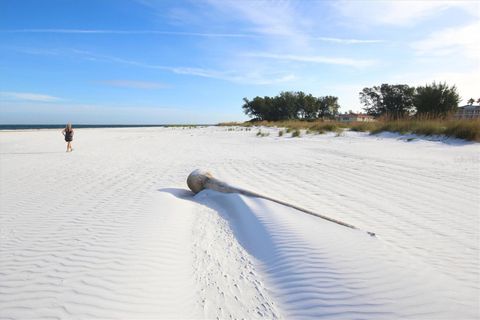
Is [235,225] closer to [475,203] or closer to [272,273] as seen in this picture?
[272,273]

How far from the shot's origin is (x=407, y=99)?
51.0 meters

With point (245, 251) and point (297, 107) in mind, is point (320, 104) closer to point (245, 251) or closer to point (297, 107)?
point (297, 107)

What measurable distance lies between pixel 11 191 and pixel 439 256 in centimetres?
785

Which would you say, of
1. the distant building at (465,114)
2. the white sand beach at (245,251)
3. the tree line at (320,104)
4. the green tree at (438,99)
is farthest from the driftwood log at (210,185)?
the tree line at (320,104)

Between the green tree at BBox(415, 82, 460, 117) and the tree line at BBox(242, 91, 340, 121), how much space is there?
113 feet

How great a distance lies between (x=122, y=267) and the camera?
9.81 feet

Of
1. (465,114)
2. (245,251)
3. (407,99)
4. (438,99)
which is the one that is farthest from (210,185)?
(407,99)

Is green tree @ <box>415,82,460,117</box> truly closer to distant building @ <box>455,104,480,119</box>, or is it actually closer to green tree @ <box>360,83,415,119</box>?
distant building @ <box>455,104,480,119</box>

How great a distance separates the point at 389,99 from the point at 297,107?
1677 centimetres

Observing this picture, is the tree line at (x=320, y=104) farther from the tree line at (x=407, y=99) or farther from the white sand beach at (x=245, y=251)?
the white sand beach at (x=245, y=251)

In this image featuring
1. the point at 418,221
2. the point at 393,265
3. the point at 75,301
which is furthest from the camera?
the point at 418,221

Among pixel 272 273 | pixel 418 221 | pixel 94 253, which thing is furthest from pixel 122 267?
pixel 418 221

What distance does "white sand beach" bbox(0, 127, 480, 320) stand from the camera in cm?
239

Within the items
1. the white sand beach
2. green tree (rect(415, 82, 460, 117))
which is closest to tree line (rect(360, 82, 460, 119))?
green tree (rect(415, 82, 460, 117))
